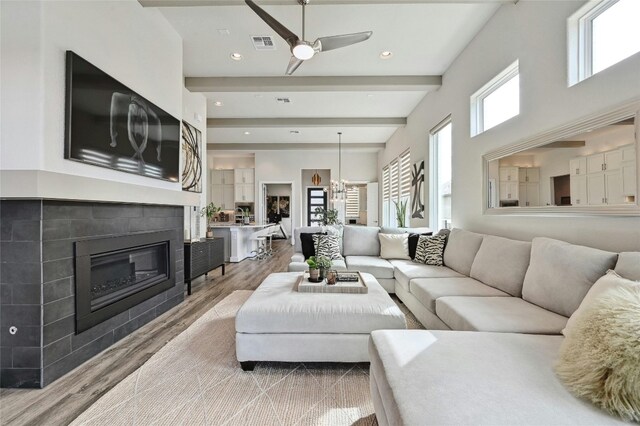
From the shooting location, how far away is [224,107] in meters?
5.70

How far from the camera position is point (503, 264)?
7.97 feet

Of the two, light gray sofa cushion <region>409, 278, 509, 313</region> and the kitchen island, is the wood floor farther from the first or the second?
the kitchen island

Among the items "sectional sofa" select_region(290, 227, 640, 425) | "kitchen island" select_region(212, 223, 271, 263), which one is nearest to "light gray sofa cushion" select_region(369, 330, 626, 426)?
"sectional sofa" select_region(290, 227, 640, 425)

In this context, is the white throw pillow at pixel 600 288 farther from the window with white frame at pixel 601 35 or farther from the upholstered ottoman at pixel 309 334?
the window with white frame at pixel 601 35

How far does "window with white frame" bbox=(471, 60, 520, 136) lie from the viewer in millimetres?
2895

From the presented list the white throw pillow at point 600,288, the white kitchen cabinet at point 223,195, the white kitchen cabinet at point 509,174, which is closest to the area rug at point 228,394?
the white throw pillow at point 600,288

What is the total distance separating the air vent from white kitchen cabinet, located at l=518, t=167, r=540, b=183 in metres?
3.18

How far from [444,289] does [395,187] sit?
17.2 ft

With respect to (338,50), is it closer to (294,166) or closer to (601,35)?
(601,35)

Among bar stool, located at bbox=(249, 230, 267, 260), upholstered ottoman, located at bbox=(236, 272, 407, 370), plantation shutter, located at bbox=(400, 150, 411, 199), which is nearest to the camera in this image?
upholstered ottoman, located at bbox=(236, 272, 407, 370)

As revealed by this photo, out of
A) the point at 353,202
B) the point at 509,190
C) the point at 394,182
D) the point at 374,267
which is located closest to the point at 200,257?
the point at 374,267

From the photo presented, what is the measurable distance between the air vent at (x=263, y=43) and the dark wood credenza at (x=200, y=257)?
110 inches

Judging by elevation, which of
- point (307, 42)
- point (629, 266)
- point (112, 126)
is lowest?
point (629, 266)

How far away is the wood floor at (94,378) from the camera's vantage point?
161cm
